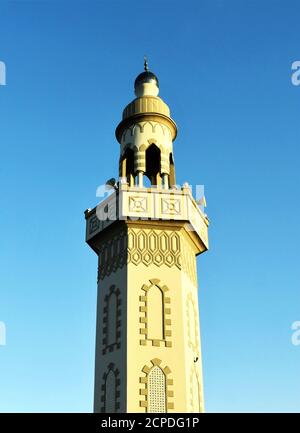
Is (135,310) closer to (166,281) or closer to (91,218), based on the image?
(166,281)

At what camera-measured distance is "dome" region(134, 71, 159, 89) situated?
29.3 m

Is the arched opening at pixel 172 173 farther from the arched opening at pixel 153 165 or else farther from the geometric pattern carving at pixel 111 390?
the geometric pattern carving at pixel 111 390

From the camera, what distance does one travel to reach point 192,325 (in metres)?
23.8

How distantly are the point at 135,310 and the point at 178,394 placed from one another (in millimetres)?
3583

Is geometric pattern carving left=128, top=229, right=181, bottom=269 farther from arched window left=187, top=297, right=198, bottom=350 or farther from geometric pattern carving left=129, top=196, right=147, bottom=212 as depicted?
arched window left=187, top=297, right=198, bottom=350

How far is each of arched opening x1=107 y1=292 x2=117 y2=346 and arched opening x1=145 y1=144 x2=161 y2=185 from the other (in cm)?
721

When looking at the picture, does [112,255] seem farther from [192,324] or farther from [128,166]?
[128,166]

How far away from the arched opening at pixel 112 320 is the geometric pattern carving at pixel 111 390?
101 cm

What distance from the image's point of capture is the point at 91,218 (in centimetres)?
2612

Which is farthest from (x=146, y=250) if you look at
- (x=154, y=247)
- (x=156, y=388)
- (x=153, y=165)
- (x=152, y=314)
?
(x=153, y=165)

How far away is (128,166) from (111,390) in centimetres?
1106
